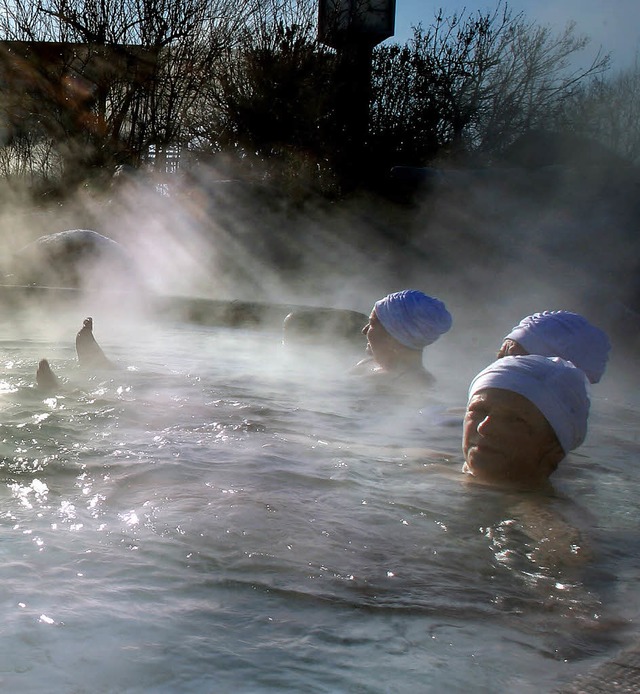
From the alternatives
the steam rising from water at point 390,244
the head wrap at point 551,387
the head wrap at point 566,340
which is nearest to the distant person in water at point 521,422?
the head wrap at point 551,387

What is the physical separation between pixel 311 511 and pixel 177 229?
32.4 ft

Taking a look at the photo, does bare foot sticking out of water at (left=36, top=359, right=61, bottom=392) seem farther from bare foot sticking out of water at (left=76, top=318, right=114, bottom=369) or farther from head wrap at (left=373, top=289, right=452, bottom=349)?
head wrap at (left=373, top=289, right=452, bottom=349)

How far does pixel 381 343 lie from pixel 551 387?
2283mm

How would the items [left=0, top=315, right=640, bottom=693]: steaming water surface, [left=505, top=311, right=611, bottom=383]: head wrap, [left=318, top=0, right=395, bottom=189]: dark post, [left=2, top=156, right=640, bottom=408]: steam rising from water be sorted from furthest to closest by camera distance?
[left=318, top=0, right=395, bottom=189]: dark post < [left=2, top=156, right=640, bottom=408]: steam rising from water < [left=505, top=311, right=611, bottom=383]: head wrap < [left=0, top=315, right=640, bottom=693]: steaming water surface

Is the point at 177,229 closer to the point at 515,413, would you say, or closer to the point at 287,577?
the point at 515,413

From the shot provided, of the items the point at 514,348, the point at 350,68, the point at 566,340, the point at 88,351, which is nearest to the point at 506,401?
the point at 514,348

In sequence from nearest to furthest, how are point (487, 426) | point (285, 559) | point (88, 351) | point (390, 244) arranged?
point (285, 559)
point (487, 426)
point (88, 351)
point (390, 244)

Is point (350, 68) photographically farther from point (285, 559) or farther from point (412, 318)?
point (285, 559)

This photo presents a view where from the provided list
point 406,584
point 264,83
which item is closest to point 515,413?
point 406,584

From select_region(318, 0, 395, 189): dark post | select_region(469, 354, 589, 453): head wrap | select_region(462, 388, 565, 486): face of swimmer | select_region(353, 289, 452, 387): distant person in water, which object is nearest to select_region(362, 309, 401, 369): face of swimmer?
select_region(353, 289, 452, 387): distant person in water

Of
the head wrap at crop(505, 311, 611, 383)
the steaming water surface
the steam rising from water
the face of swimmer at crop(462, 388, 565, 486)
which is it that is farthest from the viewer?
the steam rising from water

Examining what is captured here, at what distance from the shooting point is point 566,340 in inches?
169

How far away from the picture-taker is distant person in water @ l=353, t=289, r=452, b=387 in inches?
208

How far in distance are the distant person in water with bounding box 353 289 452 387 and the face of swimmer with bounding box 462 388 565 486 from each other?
6.75 feet
